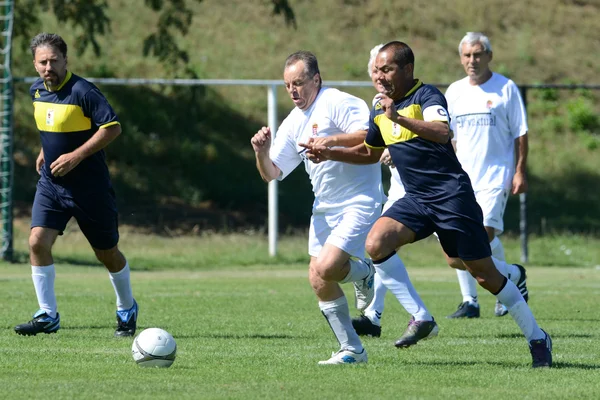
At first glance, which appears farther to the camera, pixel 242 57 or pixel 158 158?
pixel 242 57

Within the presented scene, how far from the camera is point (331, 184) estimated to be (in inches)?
286

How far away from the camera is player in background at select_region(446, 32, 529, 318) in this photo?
390 inches

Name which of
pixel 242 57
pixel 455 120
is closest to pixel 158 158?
pixel 242 57

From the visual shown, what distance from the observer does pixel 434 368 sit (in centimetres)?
668

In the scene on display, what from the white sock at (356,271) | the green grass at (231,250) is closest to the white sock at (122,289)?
the white sock at (356,271)

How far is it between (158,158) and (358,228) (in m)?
19.2

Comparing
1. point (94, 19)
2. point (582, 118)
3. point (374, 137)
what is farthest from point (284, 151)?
point (582, 118)

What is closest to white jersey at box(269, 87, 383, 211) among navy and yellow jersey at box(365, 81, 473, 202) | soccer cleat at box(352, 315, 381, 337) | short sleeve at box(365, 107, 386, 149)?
short sleeve at box(365, 107, 386, 149)

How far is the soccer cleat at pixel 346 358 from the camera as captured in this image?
6770 mm

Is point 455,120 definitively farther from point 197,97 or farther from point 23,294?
point 197,97

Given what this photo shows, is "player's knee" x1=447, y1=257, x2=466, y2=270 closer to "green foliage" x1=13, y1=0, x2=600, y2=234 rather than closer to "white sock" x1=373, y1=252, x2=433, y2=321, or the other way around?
"white sock" x1=373, y1=252, x2=433, y2=321

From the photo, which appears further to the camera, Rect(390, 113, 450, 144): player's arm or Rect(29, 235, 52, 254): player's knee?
Rect(29, 235, 52, 254): player's knee

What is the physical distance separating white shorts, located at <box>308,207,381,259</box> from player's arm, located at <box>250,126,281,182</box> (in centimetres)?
40

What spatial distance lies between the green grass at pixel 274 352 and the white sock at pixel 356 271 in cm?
55
